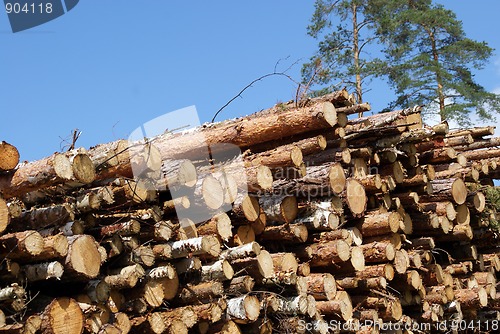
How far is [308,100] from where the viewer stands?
756 cm

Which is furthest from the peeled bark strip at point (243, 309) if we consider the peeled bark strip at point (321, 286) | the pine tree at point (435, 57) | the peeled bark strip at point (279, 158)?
the pine tree at point (435, 57)

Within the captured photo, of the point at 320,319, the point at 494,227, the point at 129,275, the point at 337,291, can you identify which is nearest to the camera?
the point at 129,275

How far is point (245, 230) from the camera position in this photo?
6.63 meters

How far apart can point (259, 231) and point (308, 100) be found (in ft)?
6.20

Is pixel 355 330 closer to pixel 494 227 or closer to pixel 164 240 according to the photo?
pixel 164 240

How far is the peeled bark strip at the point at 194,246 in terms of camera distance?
5637 mm

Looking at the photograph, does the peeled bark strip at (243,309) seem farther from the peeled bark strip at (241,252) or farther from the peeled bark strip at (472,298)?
the peeled bark strip at (472,298)

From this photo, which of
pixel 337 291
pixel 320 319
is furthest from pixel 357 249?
pixel 320 319

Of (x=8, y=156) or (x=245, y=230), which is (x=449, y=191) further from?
(x=8, y=156)

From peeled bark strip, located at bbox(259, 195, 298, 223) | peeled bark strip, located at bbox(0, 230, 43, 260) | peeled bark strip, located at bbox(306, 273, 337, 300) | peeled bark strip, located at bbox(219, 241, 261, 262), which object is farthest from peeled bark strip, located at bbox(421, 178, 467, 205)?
peeled bark strip, located at bbox(0, 230, 43, 260)

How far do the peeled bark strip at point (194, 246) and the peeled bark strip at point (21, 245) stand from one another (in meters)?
1.40

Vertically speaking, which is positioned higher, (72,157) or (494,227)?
(72,157)

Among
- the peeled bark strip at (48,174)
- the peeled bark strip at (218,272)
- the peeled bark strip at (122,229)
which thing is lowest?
the peeled bark strip at (218,272)

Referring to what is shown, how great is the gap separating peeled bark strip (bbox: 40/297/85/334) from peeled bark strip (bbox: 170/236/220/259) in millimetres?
1215
